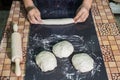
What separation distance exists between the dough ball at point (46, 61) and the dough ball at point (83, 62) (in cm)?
10

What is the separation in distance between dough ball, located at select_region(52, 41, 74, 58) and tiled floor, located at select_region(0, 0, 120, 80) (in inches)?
6.2

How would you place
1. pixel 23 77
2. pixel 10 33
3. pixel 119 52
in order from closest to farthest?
pixel 23 77 < pixel 119 52 < pixel 10 33

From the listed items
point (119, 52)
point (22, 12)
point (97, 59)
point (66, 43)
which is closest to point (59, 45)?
point (66, 43)

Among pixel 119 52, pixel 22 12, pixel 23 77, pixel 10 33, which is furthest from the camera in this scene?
pixel 22 12

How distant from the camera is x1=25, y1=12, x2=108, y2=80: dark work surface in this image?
100 cm

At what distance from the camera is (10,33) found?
123 centimetres

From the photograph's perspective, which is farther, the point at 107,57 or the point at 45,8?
the point at 45,8

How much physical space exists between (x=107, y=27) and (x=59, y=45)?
32 cm

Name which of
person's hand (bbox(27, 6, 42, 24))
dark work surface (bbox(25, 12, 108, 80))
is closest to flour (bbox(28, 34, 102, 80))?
dark work surface (bbox(25, 12, 108, 80))

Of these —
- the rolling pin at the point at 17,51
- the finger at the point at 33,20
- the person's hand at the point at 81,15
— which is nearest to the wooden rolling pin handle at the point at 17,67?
the rolling pin at the point at 17,51

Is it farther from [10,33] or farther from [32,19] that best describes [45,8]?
[10,33]

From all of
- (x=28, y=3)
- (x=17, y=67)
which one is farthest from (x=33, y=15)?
(x=17, y=67)

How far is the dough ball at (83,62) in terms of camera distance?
101cm

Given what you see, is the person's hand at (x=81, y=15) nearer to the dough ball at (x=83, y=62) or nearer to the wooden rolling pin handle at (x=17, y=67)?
the dough ball at (x=83, y=62)
